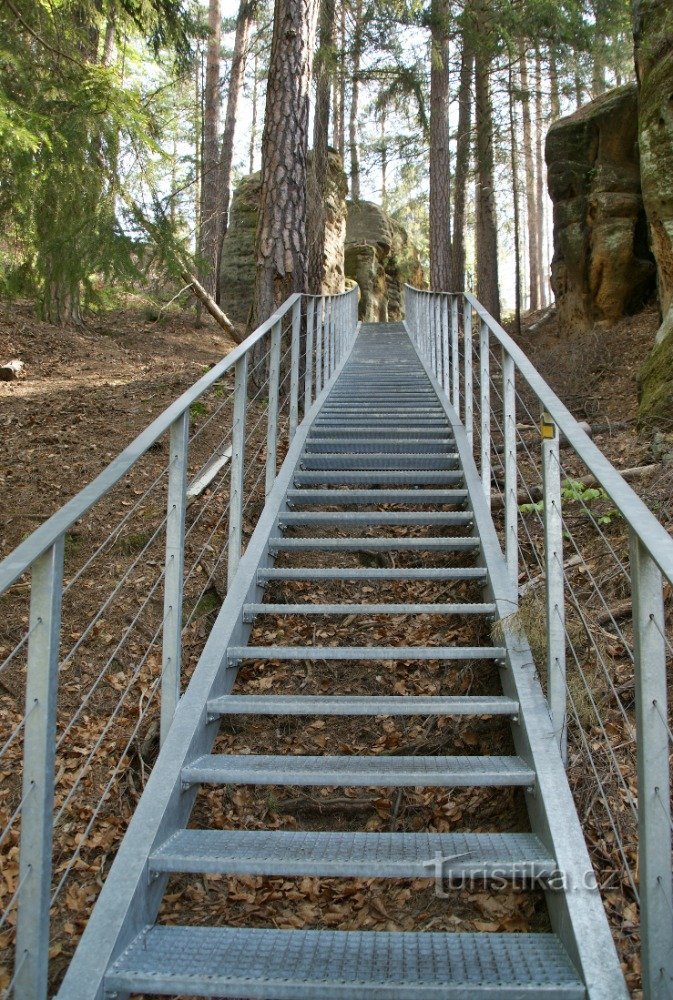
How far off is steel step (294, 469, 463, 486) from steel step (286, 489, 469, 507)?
204 millimetres

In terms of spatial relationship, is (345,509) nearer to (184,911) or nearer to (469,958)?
(184,911)

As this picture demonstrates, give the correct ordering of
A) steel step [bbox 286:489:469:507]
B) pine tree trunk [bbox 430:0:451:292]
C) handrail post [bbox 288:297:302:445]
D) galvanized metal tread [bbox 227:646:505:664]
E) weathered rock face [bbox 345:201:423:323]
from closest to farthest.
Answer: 1. galvanized metal tread [bbox 227:646:505:664]
2. steel step [bbox 286:489:469:507]
3. handrail post [bbox 288:297:302:445]
4. pine tree trunk [bbox 430:0:451:292]
5. weathered rock face [bbox 345:201:423:323]

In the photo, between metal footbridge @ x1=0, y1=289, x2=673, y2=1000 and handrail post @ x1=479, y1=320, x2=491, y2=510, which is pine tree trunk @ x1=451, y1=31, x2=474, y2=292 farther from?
metal footbridge @ x1=0, y1=289, x2=673, y2=1000

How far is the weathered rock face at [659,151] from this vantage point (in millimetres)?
6020

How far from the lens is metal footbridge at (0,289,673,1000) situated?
76.8 inches

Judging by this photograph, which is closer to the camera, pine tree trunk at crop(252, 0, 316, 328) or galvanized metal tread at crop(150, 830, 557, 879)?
galvanized metal tread at crop(150, 830, 557, 879)

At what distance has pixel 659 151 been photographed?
250 inches

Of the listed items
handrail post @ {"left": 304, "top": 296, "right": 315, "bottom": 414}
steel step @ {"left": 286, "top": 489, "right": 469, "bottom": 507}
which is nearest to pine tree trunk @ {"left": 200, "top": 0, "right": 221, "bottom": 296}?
handrail post @ {"left": 304, "top": 296, "right": 315, "bottom": 414}

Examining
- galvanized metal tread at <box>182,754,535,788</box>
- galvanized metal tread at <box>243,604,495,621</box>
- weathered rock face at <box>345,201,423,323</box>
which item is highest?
weathered rock face at <box>345,201,423,323</box>

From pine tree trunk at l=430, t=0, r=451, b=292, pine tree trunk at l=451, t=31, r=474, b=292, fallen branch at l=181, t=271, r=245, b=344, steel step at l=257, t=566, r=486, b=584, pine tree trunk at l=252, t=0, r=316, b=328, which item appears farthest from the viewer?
pine tree trunk at l=451, t=31, r=474, b=292

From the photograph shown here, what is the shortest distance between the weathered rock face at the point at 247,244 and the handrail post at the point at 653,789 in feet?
46.6

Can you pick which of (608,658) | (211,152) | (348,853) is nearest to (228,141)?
(211,152)

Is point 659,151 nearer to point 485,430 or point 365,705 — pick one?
point 485,430

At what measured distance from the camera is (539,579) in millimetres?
3852
